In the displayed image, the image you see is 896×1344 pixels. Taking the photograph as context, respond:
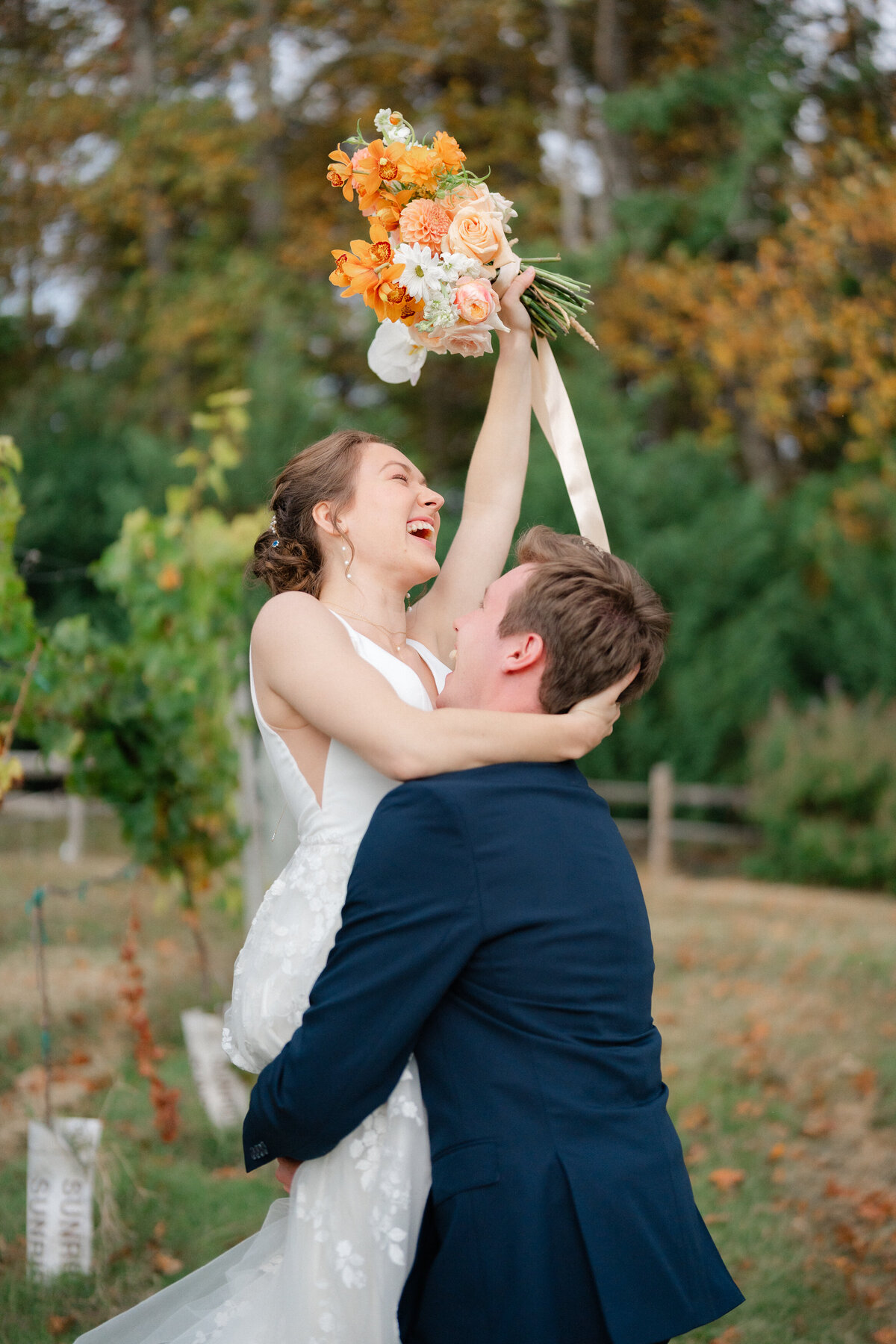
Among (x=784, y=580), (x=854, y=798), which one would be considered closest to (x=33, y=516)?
(x=784, y=580)

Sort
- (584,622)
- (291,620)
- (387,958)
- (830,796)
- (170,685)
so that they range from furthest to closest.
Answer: (830,796), (170,685), (291,620), (584,622), (387,958)

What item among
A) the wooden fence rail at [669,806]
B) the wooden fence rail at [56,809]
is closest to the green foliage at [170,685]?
the wooden fence rail at [56,809]

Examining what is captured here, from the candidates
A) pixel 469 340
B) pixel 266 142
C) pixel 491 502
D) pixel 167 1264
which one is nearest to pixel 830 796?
pixel 167 1264

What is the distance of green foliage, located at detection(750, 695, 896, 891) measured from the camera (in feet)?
33.6

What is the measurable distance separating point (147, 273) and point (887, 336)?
1073 centimetres

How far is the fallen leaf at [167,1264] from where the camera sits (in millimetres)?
3533

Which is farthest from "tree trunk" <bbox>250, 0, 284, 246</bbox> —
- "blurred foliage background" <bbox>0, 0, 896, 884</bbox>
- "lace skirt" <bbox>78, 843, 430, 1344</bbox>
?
"lace skirt" <bbox>78, 843, 430, 1344</bbox>

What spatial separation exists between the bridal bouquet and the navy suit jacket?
0.98 metres

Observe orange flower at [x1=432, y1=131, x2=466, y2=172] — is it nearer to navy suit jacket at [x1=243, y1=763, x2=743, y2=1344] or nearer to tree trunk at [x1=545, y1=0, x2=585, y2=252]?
navy suit jacket at [x1=243, y1=763, x2=743, y2=1344]

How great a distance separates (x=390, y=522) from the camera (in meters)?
2.33

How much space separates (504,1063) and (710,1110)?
3.66 meters

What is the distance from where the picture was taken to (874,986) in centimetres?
695

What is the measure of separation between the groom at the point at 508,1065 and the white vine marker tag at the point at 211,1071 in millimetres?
2978

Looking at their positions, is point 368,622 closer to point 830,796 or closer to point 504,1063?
point 504,1063
